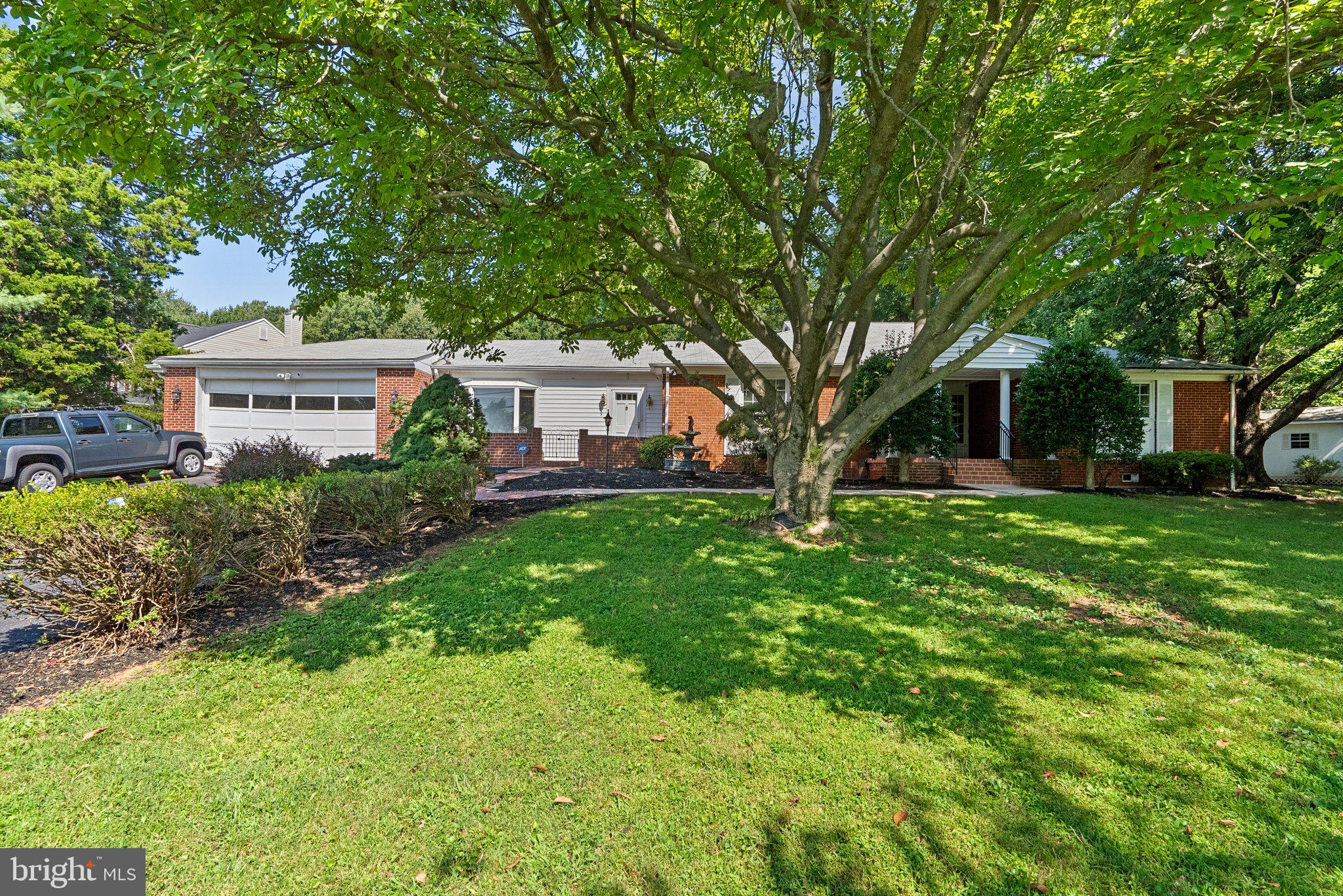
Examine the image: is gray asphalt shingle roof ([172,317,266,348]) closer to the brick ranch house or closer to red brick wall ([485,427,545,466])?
the brick ranch house

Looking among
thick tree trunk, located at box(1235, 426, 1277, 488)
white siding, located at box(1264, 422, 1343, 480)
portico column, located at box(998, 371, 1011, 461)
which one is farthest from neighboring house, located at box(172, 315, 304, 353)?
white siding, located at box(1264, 422, 1343, 480)

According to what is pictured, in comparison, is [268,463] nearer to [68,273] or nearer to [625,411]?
[625,411]

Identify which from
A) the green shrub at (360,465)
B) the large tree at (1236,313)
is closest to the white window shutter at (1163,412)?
the large tree at (1236,313)

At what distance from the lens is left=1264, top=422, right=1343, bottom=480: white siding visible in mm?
17312

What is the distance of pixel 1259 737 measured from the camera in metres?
3.11

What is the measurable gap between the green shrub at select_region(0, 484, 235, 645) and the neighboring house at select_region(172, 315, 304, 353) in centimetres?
2155

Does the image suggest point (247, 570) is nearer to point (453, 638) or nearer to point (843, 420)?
point (453, 638)

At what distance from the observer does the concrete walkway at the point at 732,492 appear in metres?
10.5

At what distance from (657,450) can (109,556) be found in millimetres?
11650

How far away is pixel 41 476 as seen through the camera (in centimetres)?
1090

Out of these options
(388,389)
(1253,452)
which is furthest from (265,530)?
(1253,452)

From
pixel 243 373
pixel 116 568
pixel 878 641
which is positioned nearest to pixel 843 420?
pixel 878 641

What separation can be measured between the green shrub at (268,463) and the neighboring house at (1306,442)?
83.7 feet

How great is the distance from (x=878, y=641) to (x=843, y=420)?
4.07 metres
